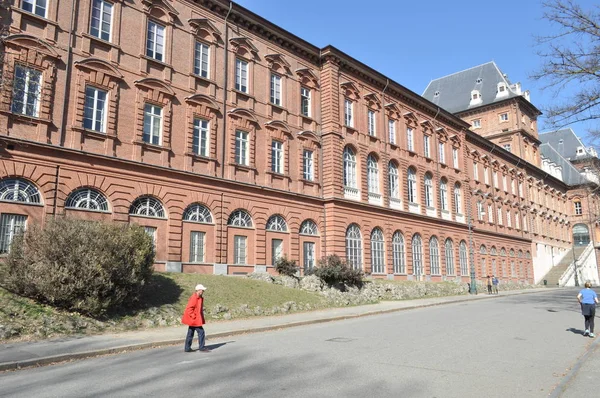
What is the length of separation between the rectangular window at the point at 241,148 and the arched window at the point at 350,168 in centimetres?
840

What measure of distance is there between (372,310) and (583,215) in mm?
69328

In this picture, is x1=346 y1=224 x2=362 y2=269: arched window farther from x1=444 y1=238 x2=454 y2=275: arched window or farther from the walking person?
the walking person

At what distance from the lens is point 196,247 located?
22.5 metres

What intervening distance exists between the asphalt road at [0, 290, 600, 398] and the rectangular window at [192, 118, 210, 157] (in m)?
12.7

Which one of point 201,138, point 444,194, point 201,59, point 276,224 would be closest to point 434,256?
point 444,194

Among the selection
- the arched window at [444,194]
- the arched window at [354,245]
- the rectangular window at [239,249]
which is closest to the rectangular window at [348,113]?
the arched window at [354,245]

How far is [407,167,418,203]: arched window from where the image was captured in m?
38.2

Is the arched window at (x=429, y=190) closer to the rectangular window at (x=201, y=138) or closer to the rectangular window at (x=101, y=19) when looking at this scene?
the rectangular window at (x=201, y=138)

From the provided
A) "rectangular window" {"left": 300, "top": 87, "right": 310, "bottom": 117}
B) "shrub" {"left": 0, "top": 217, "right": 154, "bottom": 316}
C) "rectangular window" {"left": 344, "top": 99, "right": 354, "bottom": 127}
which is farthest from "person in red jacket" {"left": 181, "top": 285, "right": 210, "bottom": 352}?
"rectangular window" {"left": 344, "top": 99, "right": 354, "bottom": 127}

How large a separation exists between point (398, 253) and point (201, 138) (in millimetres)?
18464

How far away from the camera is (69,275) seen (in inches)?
520

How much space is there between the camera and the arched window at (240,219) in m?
24.3

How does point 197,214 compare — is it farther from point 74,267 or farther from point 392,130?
point 392,130

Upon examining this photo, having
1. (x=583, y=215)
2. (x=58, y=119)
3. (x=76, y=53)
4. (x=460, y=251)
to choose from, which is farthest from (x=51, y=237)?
(x=583, y=215)
